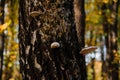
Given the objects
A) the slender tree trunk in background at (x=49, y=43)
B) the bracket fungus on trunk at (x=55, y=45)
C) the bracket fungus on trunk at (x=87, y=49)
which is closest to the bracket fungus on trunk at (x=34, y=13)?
the slender tree trunk in background at (x=49, y=43)

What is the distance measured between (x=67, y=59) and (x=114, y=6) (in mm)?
10264

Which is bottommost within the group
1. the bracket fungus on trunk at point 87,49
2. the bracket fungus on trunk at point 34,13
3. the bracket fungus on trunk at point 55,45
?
the bracket fungus on trunk at point 87,49

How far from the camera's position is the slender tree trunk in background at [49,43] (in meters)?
2.82

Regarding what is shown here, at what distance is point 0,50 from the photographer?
8508mm

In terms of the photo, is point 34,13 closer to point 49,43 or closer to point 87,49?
point 49,43

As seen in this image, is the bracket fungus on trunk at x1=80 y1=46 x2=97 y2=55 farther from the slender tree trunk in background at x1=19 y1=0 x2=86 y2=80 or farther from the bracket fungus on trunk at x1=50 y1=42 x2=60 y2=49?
the bracket fungus on trunk at x1=50 y1=42 x2=60 y2=49

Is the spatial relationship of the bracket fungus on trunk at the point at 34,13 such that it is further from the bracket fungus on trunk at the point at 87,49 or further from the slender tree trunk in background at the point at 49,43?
the bracket fungus on trunk at the point at 87,49

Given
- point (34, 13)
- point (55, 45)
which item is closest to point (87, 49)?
point (55, 45)

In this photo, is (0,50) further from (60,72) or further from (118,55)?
(60,72)

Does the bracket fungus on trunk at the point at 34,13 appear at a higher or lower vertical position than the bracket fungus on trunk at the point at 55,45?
higher

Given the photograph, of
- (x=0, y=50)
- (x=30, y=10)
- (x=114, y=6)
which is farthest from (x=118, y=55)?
(x=30, y=10)

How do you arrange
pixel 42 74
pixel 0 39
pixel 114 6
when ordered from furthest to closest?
pixel 114 6 → pixel 0 39 → pixel 42 74

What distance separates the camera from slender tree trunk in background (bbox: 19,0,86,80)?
282 cm

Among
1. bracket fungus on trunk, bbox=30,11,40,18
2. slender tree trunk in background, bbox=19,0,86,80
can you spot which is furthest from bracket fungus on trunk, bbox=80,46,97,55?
bracket fungus on trunk, bbox=30,11,40,18
